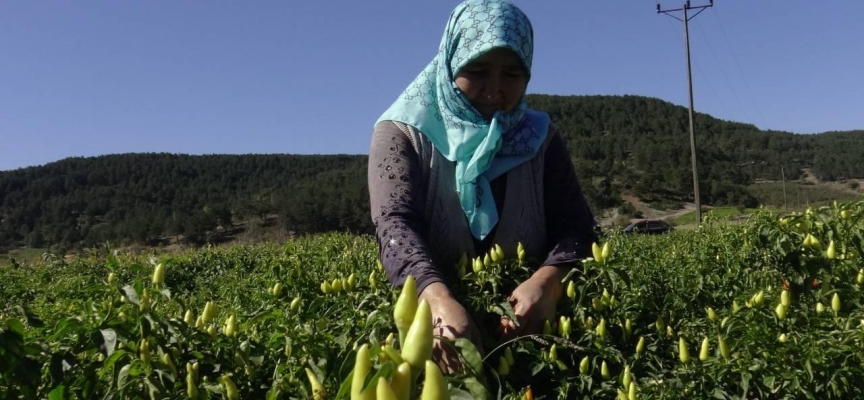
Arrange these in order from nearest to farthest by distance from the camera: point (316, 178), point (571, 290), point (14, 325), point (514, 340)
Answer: point (14, 325) → point (514, 340) → point (571, 290) → point (316, 178)

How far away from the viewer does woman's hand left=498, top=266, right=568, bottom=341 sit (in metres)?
1.35

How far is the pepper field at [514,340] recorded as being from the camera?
990mm

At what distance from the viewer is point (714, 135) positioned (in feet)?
266

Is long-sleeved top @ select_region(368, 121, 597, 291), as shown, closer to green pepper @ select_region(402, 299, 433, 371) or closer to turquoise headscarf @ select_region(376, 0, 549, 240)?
turquoise headscarf @ select_region(376, 0, 549, 240)

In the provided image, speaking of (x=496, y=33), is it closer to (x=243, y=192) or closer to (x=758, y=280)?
(x=758, y=280)

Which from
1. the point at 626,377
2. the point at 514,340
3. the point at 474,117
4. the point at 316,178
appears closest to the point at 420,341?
the point at 514,340

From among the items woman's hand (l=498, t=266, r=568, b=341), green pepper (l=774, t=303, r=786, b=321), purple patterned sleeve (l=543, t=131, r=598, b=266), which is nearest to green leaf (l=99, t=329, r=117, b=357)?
woman's hand (l=498, t=266, r=568, b=341)

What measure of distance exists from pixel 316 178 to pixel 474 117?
6764 centimetres

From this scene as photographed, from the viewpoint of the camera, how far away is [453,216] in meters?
1.66

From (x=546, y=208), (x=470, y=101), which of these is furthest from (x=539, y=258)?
(x=470, y=101)

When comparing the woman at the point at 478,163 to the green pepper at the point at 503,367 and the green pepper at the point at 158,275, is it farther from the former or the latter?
the green pepper at the point at 158,275

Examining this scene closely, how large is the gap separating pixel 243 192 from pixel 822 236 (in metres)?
70.9

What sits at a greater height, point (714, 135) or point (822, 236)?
point (714, 135)

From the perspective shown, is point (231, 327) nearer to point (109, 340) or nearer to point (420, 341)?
point (109, 340)
